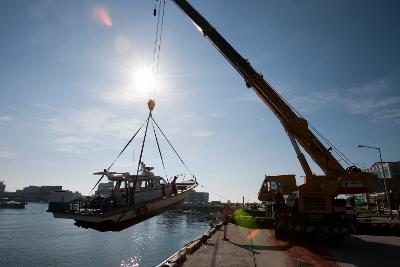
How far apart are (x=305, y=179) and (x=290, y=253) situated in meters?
6.06

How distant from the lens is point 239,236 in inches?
720

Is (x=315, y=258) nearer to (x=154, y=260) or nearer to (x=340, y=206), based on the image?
(x=340, y=206)

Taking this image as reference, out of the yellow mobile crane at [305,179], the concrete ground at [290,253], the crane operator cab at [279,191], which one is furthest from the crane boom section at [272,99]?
the concrete ground at [290,253]

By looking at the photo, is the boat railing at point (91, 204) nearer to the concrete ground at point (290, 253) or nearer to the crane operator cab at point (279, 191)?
the concrete ground at point (290, 253)

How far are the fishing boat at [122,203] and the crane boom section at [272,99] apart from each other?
8.08m

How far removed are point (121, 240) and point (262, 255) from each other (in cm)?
5989

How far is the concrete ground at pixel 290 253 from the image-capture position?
1162 cm

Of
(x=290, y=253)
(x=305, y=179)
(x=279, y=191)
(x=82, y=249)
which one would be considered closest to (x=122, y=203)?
(x=290, y=253)

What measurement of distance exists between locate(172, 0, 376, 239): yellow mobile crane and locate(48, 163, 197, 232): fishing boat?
6.86 metres

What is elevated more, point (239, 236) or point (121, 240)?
point (239, 236)

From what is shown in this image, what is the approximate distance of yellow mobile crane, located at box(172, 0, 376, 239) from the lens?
53.9ft

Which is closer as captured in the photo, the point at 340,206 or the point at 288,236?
the point at 340,206

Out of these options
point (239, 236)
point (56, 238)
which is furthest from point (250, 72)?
point (56, 238)

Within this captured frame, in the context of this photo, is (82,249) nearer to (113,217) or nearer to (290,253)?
(113,217)
